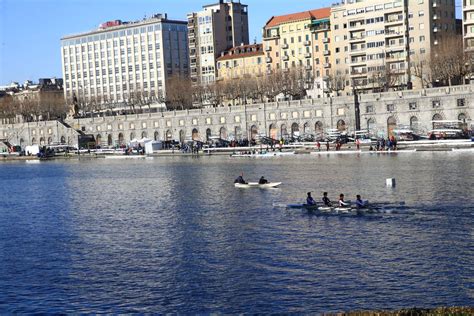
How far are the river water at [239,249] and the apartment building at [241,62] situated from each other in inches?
3880

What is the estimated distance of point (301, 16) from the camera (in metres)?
161

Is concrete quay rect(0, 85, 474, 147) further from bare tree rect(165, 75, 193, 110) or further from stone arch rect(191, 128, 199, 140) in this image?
bare tree rect(165, 75, 193, 110)

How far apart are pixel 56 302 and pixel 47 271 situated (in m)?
5.86

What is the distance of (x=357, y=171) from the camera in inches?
3029

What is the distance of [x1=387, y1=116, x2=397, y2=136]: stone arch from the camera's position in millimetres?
116688

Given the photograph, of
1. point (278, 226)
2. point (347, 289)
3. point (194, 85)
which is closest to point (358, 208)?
point (278, 226)

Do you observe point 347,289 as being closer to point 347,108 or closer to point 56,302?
point 56,302

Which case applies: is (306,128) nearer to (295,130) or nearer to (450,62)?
(295,130)

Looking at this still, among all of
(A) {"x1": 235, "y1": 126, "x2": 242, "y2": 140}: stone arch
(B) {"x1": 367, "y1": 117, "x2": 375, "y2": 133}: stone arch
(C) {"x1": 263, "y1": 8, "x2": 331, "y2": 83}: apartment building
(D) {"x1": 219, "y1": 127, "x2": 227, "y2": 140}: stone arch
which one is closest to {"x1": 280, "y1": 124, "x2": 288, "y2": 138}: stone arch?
(A) {"x1": 235, "y1": 126, "x2": 242, "y2": 140}: stone arch

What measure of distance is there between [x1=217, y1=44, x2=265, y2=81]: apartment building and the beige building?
12.9 ft

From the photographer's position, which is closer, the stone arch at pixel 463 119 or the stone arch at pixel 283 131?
the stone arch at pixel 463 119

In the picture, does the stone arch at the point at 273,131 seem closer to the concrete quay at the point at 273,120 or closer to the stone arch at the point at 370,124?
the concrete quay at the point at 273,120

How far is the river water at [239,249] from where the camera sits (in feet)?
101

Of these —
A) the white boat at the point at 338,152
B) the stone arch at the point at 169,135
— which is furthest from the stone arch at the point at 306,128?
the stone arch at the point at 169,135
